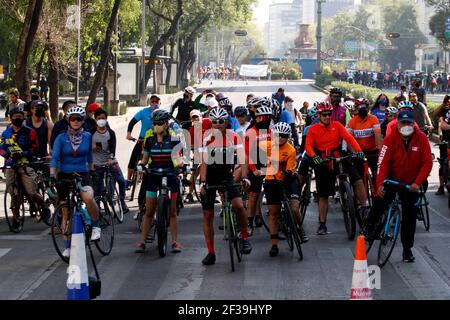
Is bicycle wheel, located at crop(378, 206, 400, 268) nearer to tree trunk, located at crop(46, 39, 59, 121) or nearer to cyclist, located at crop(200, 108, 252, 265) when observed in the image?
cyclist, located at crop(200, 108, 252, 265)

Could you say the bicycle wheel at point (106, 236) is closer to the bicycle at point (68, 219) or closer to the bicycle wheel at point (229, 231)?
the bicycle at point (68, 219)

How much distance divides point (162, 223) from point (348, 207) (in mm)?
2774

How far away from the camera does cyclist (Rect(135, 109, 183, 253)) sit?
513 inches

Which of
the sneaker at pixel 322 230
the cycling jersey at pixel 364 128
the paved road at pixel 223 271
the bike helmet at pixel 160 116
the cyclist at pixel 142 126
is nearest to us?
the paved road at pixel 223 271

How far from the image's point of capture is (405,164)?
12242mm

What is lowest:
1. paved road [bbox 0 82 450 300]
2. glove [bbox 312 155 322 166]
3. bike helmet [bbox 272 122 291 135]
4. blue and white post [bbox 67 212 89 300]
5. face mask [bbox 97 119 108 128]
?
paved road [bbox 0 82 450 300]

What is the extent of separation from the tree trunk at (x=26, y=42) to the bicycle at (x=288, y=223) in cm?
1496

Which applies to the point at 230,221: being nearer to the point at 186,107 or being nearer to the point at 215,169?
the point at 215,169

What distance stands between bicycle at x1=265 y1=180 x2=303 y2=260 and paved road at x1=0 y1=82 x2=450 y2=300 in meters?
0.16

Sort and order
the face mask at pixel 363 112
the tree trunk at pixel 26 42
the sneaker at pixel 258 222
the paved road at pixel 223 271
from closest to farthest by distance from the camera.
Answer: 1. the paved road at pixel 223 271
2. the sneaker at pixel 258 222
3. the face mask at pixel 363 112
4. the tree trunk at pixel 26 42

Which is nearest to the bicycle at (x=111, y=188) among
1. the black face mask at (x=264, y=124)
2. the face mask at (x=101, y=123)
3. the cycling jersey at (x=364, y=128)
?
the face mask at (x=101, y=123)

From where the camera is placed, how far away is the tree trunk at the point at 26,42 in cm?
2677

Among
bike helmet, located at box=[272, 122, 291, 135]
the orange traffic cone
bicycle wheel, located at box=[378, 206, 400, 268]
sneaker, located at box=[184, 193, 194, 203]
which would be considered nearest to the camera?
the orange traffic cone

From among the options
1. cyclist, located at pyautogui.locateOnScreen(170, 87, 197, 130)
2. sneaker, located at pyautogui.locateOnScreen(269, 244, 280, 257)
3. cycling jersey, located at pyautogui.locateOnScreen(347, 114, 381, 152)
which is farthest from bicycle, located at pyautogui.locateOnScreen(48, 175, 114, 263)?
cyclist, located at pyautogui.locateOnScreen(170, 87, 197, 130)
